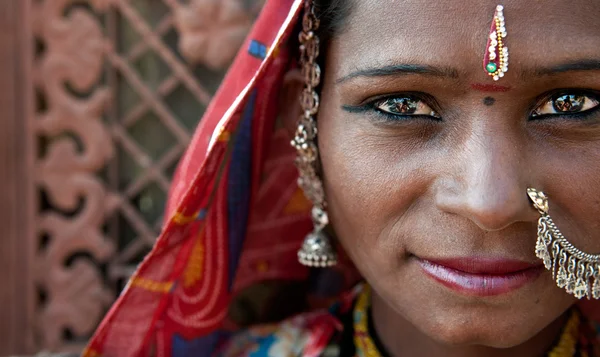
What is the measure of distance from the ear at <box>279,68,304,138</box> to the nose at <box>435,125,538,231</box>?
1.31ft

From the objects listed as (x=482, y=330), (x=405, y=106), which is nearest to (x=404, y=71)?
(x=405, y=106)

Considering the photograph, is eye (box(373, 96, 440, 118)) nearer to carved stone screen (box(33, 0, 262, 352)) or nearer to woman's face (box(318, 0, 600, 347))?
woman's face (box(318, 0, 600, 347))

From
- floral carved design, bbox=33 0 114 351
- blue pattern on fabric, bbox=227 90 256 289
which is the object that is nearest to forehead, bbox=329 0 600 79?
blue pattern on fabric, bbox=227 90 256 289

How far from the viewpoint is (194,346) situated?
1.35m

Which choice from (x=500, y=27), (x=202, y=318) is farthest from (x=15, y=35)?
(x=500, y=27)

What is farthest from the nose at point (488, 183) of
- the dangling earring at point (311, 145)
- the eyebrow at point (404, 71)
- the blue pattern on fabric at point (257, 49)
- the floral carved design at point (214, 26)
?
the floral carved design at point (214, 26)

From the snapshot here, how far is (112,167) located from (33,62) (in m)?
0.38

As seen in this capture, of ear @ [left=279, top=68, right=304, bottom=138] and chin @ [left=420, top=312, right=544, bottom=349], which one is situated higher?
ear @ [left=279, top=68, right=304, bottom=138]

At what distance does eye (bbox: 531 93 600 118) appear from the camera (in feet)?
3.16

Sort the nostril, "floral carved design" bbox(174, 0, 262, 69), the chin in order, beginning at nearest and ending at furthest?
1. the nostril
2. the chin
3. "floral carved design" bbox(174, 0, 262, 69)

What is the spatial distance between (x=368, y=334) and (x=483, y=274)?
1.36 ft

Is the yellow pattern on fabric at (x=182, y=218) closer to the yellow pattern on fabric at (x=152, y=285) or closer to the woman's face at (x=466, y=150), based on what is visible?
the yellow pattern on fabric at (x=152, y=285)

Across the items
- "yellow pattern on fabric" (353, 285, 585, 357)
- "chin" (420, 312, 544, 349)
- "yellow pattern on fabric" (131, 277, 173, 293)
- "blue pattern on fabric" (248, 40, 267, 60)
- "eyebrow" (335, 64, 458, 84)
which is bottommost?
"yellow pattern on fabric" (353, 285, 585, 357)

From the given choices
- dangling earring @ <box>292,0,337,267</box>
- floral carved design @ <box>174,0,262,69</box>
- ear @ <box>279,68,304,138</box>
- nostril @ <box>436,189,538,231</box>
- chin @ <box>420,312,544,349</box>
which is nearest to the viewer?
nostril @ <box>436,189,538,231</box>
